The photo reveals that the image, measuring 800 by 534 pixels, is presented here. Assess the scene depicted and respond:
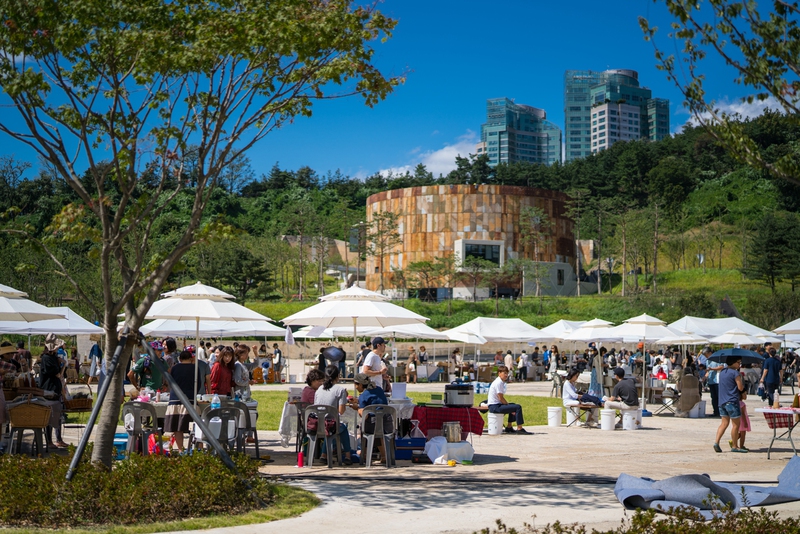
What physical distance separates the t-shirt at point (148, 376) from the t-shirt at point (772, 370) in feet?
47.6

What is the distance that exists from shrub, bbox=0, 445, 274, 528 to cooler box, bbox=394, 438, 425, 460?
3471 millimetres

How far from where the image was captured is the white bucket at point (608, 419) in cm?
1527

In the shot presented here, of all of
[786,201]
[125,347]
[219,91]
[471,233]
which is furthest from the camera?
[786,201]

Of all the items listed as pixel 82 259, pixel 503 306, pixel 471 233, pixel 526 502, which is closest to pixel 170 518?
pixel 526 502

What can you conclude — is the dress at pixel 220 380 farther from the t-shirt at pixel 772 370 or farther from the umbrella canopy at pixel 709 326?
the umbrella canopy at pixel 709 326

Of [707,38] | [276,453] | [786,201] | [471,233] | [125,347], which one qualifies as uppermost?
[786,201]

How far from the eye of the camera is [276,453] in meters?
10.9

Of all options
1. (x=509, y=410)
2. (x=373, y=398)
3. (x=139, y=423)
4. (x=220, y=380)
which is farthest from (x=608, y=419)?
(x=139, y=423)

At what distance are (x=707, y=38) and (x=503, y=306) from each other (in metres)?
52.5

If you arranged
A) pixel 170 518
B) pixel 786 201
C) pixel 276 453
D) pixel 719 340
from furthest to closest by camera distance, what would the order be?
pixel 786 201
pixel 719 340
pixel 276 453
pixel 170 518

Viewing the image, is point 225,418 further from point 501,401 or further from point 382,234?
point 382,234

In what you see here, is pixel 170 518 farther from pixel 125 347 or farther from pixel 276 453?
pixel 276 453

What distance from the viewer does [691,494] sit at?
719 centimetres

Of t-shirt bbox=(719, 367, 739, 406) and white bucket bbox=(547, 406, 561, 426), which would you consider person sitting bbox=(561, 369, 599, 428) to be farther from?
t-shirt bbox=(719, 367, 739, 406)
